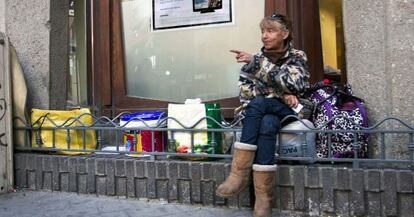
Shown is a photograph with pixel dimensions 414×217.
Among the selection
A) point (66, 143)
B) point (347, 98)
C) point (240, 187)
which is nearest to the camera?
point (240, 187)

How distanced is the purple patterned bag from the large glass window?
4.32ft

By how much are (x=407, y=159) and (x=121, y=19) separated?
352 cm

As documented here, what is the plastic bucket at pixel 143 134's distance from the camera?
4.30 m

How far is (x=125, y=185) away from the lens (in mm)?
4266

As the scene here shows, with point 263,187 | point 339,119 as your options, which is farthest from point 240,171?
point 339,119

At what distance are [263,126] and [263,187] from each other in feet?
1.48

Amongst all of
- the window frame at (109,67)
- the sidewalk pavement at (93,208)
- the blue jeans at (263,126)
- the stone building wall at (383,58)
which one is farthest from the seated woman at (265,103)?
the window frame at (109,67)

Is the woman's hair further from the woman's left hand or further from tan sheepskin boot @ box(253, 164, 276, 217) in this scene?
tan sheepskin boot @ box(253, 164, 276, 217)

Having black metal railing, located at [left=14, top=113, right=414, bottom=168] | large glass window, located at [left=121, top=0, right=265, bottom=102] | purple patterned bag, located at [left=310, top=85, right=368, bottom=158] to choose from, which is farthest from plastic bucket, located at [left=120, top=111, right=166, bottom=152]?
purple patterned bag, located at [left=310, top=85, right=368, bottom=158]

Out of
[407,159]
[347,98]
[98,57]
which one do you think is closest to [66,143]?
[98,57]

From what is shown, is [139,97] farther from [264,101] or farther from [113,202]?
[264,101]

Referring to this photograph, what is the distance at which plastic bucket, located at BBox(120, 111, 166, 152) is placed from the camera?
4297 mm

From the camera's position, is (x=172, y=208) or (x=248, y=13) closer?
(x=172, y=208)

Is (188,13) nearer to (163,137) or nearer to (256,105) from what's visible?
(163,137)
